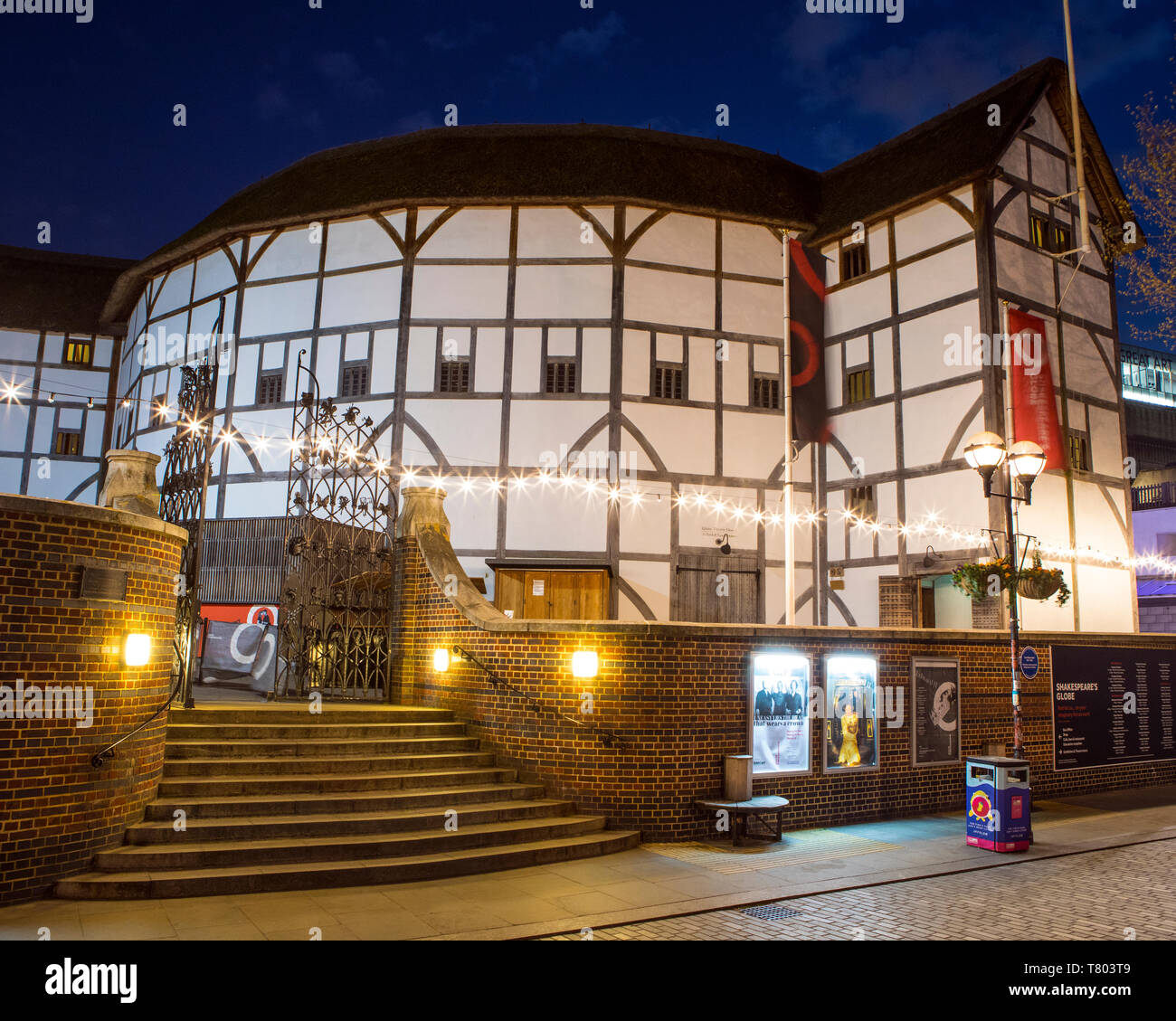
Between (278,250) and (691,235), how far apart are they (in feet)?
30.1

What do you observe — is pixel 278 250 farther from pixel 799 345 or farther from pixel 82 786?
pixel 82 786

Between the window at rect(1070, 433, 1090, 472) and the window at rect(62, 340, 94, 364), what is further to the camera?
the window at rect(62, 340, 94, 364)

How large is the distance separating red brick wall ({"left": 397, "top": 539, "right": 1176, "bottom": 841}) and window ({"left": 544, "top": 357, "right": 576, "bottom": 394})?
7.84 metres

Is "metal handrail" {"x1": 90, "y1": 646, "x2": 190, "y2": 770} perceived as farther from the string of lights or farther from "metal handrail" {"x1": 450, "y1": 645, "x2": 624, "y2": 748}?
the string of lights

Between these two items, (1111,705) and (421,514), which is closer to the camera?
(421,514)

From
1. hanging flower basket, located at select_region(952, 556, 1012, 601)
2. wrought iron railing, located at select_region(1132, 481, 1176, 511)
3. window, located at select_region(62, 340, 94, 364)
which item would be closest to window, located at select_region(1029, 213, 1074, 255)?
hanging flower basket, located at select_region(952, 556, 1012, 601)

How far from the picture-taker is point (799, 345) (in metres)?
15.7

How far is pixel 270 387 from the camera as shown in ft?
63.1

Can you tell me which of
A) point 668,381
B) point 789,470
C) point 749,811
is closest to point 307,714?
point 749,811

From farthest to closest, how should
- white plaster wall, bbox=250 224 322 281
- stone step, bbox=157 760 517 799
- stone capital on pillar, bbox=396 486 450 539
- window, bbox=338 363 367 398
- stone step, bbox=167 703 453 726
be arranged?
white plaster wall, bbox=250 224 322 281
window, bbox=338 363 367 398
stone capital on pillar, bbox=396 486 450 539
stone step, bbox=167 703 453 726
stone step, bbox=157 760 517 799

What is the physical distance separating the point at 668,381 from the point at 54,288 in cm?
1904

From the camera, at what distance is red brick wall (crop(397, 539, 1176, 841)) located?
8.82m

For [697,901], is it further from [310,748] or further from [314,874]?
[310,748]
